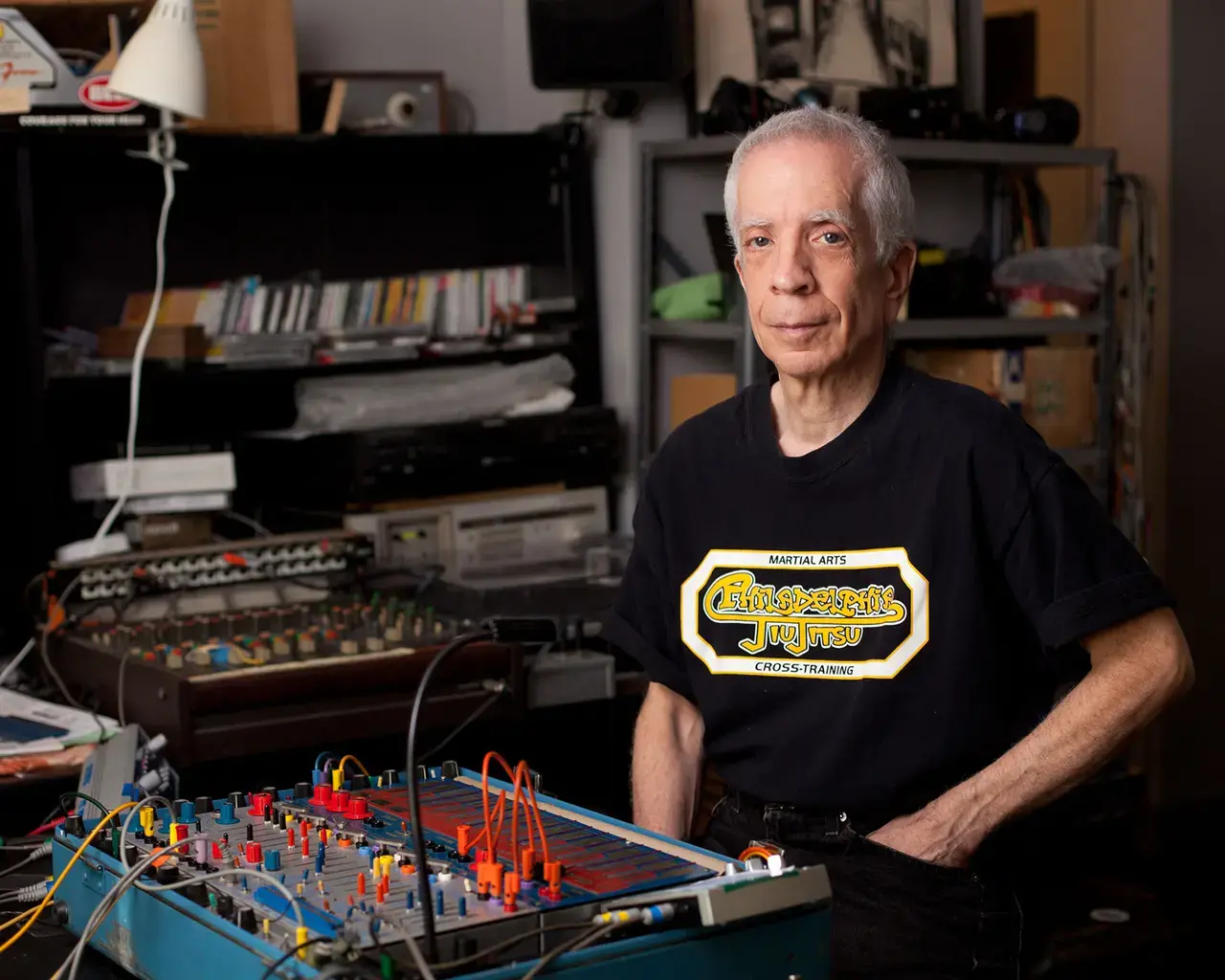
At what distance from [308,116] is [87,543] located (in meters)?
1.11

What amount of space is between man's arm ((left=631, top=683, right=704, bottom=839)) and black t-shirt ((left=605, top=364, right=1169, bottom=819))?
9 centimetres

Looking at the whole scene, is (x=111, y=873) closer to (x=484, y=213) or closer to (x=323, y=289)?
(x=323, y=289)

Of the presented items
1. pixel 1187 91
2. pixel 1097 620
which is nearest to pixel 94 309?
pixel 1097 620

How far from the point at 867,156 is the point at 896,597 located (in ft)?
1.62

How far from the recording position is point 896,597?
179 cm

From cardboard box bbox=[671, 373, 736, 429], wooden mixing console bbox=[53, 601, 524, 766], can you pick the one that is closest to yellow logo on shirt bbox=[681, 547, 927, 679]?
wooden mixing console bbox=[53, 601, 524, 766]

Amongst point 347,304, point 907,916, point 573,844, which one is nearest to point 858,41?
point 347,304

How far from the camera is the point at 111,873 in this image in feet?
4.78

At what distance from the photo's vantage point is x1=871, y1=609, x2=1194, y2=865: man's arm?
1727 millimetres

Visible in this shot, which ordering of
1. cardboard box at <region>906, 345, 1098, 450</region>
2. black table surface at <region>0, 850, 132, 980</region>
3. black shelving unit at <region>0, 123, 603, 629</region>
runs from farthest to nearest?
cardboard box at <region>906, 345, 1098, 450</region> < black shelving unit at <region>0, 123, 603, 629</region> < black table surface at <region>0, 850, 132, 980</region>

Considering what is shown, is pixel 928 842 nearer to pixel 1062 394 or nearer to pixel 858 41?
pixel 1062 394

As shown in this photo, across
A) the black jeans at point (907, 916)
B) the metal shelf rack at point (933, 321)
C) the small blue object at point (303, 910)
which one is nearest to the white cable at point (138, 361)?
the metal shelf rack at point (933, 321)

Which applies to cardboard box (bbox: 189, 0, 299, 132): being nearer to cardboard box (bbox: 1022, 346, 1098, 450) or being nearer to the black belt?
cardboard box (bbox: 1022, 346, 1098, 450)

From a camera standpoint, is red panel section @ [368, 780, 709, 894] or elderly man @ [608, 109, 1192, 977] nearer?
red panel section @ [368, 780, 709, 894]
